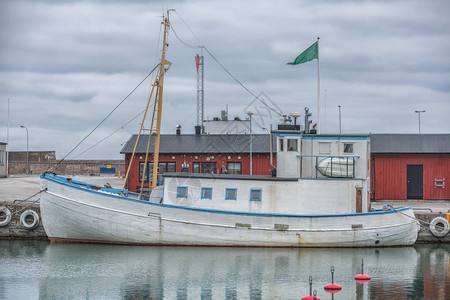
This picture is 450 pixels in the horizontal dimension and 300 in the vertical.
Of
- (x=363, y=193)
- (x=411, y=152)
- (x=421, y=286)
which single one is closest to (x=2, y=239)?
(x=363, y=193)

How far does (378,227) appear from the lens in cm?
2600

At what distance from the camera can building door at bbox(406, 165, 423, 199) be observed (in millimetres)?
35344

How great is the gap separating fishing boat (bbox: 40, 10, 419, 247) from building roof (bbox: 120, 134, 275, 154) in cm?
984

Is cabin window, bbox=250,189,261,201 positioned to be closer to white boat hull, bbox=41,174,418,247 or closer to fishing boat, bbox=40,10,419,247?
fishing boat, bbox=40,10,419,247

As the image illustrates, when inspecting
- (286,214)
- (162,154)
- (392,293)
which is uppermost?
(162,154)

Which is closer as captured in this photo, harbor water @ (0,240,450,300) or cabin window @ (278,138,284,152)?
harbor water @ (0,240,450,300)

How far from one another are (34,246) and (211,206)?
318 inches

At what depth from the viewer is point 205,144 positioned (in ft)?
122

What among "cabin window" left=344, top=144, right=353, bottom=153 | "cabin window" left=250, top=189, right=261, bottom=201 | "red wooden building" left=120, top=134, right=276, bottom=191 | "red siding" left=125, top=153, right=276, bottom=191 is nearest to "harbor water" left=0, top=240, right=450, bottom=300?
"cabin window" left=250, top=189, right=261, bottom=201

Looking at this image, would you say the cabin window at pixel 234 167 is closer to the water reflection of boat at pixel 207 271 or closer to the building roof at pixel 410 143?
the building roof at pixel 410 143

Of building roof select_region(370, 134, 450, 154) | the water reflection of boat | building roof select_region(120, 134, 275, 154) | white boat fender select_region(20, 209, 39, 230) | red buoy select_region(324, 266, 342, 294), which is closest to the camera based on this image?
red buoy select_region(324, 266, 342, 294)

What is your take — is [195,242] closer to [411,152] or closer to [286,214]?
[286,214]

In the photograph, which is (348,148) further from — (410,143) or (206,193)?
(410,143)

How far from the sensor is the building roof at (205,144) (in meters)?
36.5
